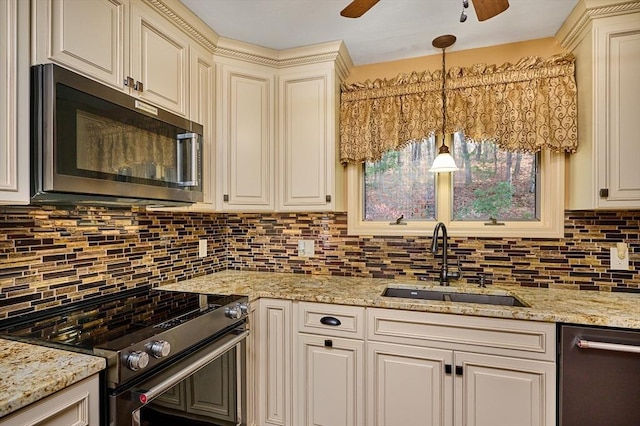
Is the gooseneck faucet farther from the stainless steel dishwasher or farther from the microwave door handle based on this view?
the microwave door handle

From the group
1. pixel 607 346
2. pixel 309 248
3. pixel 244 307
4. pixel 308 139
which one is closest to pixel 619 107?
pixel 607 346

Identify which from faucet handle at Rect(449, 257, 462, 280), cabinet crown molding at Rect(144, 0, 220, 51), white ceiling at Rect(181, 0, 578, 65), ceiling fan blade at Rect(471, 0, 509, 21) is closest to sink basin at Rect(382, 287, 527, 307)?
faucet handle at Rect(449, 257, 462, 280)

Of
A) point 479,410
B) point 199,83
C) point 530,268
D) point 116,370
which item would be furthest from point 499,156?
point 116,370

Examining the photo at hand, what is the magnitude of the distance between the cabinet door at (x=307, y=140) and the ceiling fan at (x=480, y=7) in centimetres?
74

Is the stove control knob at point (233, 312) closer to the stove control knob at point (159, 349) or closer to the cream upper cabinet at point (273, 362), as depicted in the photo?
the cream upper cabinet at point (273, 362)

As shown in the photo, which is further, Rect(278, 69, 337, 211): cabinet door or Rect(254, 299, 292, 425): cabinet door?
Rect(278, 69, 337, 211): cabinet door

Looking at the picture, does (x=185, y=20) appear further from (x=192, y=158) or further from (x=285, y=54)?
(x=192, y=158)

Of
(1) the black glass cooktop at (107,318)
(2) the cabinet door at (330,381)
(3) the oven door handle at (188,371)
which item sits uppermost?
(1) the black glass cooktop at (107,318)

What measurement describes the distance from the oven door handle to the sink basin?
843 mm

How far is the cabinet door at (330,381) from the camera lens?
1783mm

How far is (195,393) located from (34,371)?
62cm

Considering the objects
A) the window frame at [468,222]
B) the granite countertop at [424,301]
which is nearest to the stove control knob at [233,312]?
the granite countertop at [424,301]

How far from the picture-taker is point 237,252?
2.67 metres

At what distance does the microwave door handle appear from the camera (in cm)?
167
